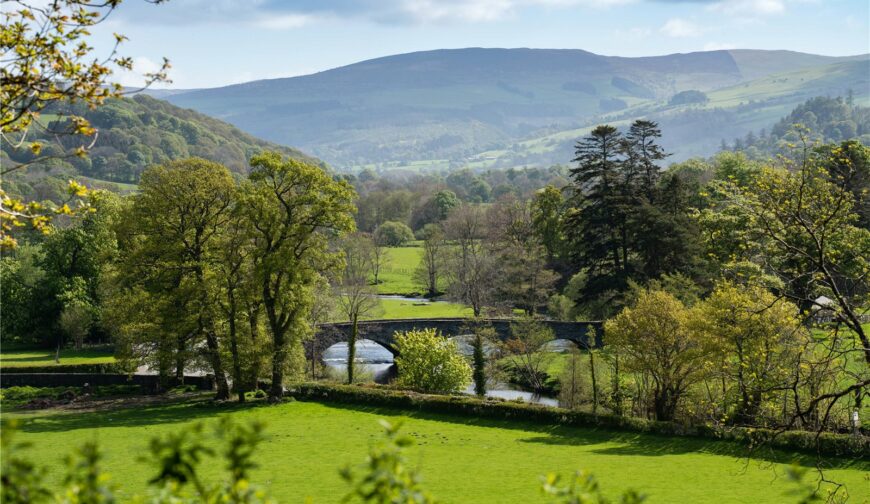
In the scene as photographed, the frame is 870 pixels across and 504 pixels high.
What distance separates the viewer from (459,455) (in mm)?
32594

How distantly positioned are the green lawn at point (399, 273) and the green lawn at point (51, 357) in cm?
4042

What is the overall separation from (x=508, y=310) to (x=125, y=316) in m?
40.4

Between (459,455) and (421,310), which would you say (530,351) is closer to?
(459,455)

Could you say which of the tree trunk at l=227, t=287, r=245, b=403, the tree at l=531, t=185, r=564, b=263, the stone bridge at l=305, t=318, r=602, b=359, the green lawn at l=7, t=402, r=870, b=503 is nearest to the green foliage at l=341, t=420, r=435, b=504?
the green lawn at l=7, t=402, r=870, b=503

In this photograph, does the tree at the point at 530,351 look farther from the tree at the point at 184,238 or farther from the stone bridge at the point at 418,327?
the tree at the point at 184,238

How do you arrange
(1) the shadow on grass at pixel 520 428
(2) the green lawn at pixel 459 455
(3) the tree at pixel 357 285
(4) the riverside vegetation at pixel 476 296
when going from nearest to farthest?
(4) the riverside vegetation at pixel 476 296 → (2) the green lawn at pixel 459 455 → (1) the shadow on grass at pixel 520 428 → (3) the tree at pixel 357 285

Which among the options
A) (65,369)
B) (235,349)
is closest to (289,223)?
(235,349)

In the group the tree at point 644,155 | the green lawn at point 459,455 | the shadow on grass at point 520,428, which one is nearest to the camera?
the green lawn at point 459,455

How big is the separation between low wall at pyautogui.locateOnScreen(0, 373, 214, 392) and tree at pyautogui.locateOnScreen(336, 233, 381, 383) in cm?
1172

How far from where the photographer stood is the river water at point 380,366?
55.5m

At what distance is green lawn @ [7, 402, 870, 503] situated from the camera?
86.5ft

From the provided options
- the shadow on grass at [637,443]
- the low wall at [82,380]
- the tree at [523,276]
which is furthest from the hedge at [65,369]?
the tree at [523,276]

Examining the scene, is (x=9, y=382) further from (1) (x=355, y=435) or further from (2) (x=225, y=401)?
(1) (x=355, y=435)

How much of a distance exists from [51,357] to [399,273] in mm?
54038
